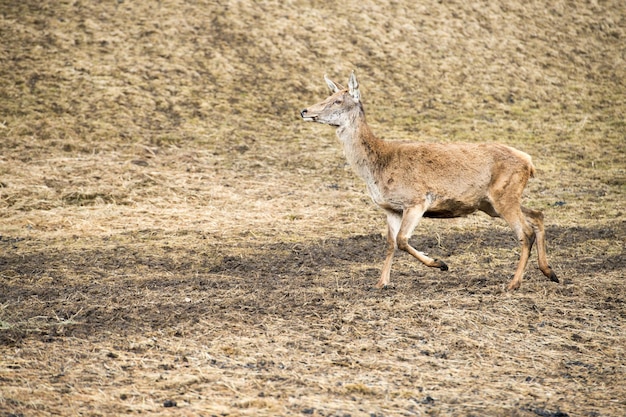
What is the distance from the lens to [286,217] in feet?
43.2

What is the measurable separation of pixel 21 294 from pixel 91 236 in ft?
10.7

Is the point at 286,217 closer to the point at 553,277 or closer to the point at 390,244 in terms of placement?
the point at 390,244

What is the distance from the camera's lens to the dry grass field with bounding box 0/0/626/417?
631 cm

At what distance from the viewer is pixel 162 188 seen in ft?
47.7

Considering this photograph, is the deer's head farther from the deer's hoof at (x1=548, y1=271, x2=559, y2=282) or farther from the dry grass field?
the deer's hoof at (x1=548, y1=271, x2=559, y2=282)

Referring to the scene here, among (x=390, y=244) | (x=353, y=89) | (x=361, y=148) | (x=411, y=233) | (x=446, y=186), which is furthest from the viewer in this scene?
(x=353, y=89)

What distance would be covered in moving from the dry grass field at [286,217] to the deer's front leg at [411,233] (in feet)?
1.15

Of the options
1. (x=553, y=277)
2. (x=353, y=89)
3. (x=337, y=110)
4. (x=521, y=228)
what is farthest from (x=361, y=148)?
(x=553, y=277)

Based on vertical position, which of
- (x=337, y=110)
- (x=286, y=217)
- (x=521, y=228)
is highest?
(x=337, y=110)

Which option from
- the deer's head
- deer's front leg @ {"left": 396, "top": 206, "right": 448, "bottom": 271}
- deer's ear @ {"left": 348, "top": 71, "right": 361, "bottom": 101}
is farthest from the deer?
deer's ear @ {"left": 348, "top": 71, "right": 361, "bottom": 101}

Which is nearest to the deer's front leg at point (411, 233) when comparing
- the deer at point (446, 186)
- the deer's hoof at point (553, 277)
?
the deer at point (446, 186)

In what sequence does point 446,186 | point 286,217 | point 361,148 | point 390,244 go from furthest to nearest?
point 286,217 < point 361,148 < point 390,244 < point 446,186

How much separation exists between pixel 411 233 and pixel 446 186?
708mm

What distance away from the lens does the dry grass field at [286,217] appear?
20.7 feet
